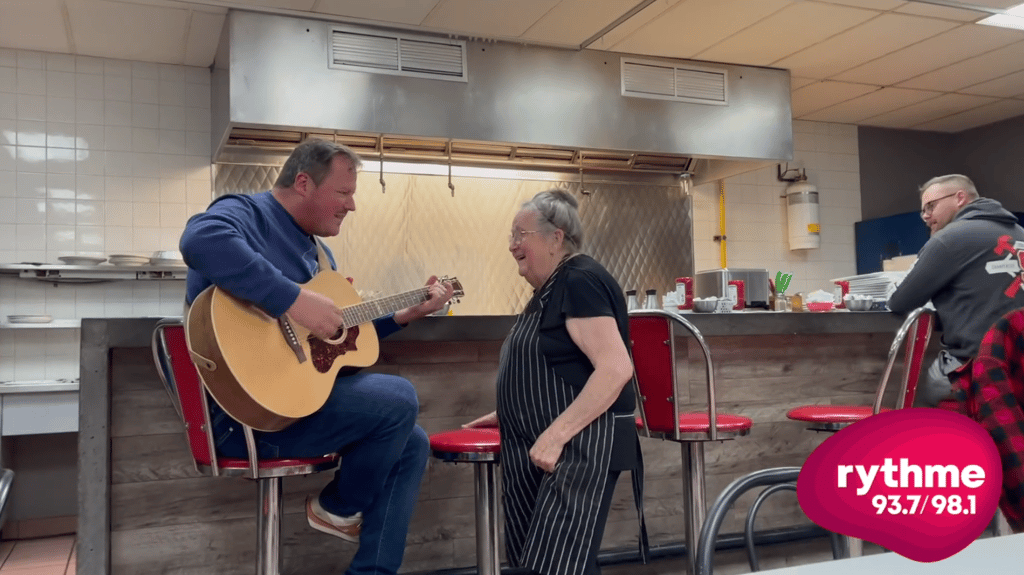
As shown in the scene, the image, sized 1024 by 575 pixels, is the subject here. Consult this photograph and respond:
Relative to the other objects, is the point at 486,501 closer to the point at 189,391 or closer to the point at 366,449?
the point at 366,449

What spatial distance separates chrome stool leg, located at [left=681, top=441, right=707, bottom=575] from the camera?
2.71 meters

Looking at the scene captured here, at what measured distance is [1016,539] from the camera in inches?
35.7

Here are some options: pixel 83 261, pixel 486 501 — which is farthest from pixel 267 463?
pixel 83 261

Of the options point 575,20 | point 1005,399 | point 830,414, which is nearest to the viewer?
point 1005,399

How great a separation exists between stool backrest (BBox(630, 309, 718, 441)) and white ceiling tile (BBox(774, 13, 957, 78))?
3.39 metres

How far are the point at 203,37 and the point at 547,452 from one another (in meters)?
3.81

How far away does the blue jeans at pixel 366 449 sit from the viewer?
2.08 metres

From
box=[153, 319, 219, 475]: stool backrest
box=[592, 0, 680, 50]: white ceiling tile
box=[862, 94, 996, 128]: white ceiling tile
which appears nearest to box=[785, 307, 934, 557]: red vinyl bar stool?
box=[153, 319, 219, 475]: stool backrest

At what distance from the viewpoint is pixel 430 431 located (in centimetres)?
302

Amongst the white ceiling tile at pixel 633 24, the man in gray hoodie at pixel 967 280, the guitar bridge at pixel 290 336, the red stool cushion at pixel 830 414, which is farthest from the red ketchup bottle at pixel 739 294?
the guitar bridge at pixel 290 336

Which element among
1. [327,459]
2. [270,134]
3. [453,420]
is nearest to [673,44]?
[270,134]

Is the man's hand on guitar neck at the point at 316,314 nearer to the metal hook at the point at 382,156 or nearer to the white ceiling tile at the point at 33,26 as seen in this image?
the metal hook at the point at 382,156

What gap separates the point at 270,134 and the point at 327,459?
3.32 m

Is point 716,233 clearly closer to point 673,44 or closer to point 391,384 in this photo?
point 673,44
